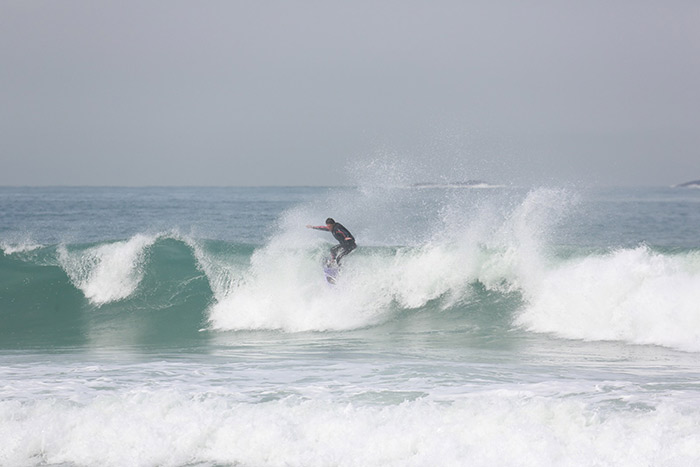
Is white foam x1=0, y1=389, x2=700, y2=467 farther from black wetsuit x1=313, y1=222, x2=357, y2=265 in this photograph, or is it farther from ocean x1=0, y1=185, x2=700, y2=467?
black wetsuit x1=313, y1=222, x2=357, y2=265

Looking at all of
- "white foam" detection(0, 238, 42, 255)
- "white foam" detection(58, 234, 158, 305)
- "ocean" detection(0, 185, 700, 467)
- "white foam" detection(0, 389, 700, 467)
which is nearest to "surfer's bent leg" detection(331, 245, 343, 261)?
"ocean" detection(0, 185, 700, 467)

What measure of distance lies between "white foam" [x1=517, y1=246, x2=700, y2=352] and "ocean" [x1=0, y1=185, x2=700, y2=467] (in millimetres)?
35

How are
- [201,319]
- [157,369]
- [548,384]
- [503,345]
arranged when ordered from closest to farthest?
1. [548,384]
2. [157,369]
3. [503,345]
4. [201,319]

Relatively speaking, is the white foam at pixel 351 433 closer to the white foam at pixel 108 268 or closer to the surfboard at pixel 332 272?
the surfboard at pixel 332 272

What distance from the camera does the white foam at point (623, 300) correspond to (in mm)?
11281

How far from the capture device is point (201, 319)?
14648 mm

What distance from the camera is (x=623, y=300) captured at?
40.4 feet

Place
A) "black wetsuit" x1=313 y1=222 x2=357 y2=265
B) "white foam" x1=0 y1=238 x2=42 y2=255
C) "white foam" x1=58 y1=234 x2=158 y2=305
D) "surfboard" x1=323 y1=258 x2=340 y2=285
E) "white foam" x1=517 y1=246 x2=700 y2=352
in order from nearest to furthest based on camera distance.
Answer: "white foam" x1=517 y1=246 x2=700 y2=352 → "surfboard" x1=323 y1=258 x2=340 y2=285 → "black wetsuit" x1=313 y1=222 x2=357 y2=265 → "white foam" x1=58 y1=234 x2=158 y2=305 → "white foam" x1=0 y1=238 x2=42 y2=255

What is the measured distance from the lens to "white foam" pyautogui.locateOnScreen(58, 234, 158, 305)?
16562 millimetres

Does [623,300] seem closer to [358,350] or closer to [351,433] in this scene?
[358,350]

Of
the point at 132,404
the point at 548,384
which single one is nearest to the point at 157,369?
the point at 132,404

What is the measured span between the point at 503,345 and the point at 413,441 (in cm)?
508

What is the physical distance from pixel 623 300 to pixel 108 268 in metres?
10.9

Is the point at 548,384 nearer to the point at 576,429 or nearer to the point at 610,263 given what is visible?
the point at 576,429
